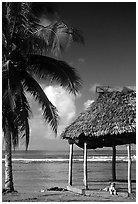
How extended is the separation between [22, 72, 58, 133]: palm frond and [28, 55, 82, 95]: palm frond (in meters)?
0.40

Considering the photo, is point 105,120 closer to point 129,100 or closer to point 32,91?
point 129,100

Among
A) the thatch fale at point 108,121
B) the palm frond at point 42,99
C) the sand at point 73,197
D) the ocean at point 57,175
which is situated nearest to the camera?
the sand at point 73,197

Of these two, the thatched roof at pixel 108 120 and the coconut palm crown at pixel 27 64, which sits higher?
the coconut palm crown at pixel 27 64

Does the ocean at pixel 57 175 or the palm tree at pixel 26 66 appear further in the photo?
the ocean at pixel 57 175

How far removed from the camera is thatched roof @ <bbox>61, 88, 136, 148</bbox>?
32.7ft

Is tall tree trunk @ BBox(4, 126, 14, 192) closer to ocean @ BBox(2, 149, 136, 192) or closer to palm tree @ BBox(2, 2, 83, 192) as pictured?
palm tree @ BBox(2, 2, 83, 192)

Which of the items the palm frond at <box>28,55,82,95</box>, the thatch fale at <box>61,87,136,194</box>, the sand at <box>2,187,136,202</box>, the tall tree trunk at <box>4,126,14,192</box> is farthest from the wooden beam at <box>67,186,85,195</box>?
the palm frond at <box>28,55,82,95</box>

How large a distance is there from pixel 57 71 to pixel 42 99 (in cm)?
90

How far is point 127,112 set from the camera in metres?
10.2

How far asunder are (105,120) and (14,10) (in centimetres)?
380

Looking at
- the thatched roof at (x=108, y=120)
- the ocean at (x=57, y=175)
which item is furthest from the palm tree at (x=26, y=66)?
the ocean at (x=57, y=175)

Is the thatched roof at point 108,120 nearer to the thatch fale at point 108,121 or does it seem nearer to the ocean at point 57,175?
the thatch fale at point 108,121

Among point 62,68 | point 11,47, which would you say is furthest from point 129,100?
point 11,47

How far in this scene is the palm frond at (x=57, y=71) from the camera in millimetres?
10601
